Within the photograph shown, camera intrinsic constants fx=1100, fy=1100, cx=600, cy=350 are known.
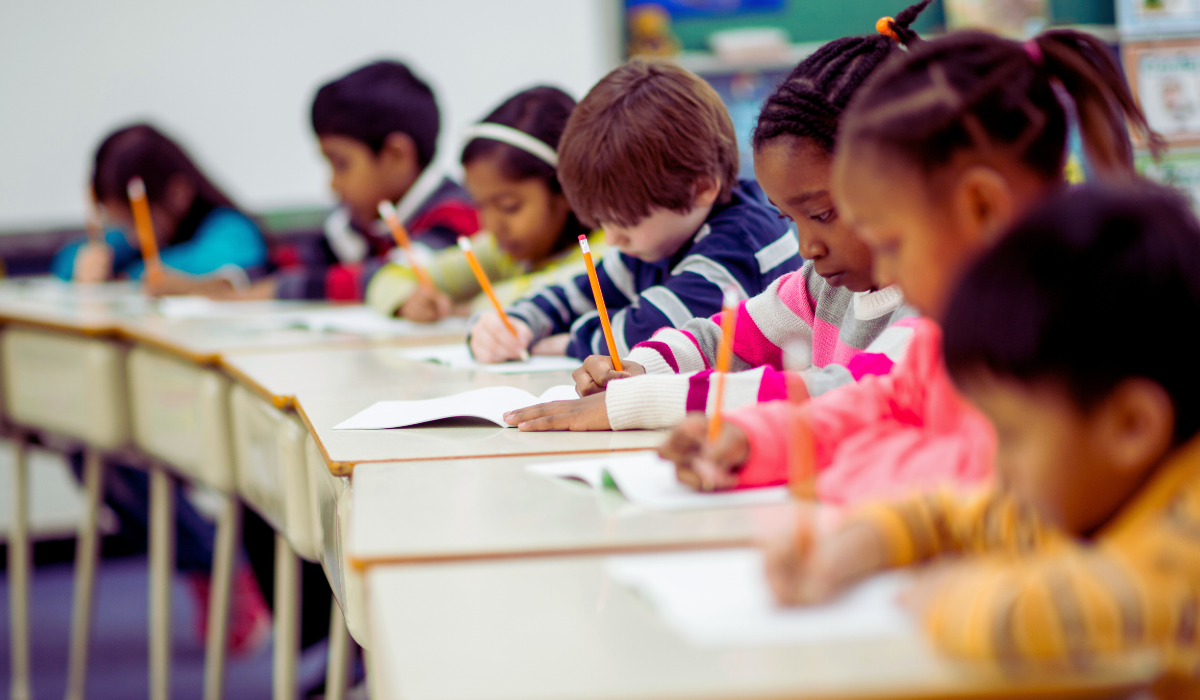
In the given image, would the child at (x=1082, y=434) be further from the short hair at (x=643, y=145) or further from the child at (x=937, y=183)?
the short hair at (x=643, y=145)

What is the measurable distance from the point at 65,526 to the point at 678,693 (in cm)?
334

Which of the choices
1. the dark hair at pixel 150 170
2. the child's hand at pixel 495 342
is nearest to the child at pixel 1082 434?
the child's hand at pixel 495 342

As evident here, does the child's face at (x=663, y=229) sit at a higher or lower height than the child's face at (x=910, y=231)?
lower

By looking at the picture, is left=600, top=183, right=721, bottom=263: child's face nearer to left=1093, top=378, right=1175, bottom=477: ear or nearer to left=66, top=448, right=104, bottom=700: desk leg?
left=1093, top=378, right=1175, bottom=477: ear

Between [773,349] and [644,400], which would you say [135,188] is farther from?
[644,400]

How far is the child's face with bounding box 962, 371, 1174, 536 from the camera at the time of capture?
49 centimetres

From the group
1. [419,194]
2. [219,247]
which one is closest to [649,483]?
[419,194]

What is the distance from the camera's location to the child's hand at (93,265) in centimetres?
313

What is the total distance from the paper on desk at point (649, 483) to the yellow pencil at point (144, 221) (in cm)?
212

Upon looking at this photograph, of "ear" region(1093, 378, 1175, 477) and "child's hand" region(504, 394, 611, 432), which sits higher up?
"ear" region(1093, 378, 1175, 477)

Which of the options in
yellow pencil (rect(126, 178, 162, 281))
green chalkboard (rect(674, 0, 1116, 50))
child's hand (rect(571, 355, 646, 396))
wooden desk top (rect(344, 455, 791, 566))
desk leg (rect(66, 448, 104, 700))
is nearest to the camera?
wooden desk top (rect(344, 455, 791, 566))

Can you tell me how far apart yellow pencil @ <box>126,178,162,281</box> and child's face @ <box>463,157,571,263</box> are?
1.16 metres

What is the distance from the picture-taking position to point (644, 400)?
99 centimetres

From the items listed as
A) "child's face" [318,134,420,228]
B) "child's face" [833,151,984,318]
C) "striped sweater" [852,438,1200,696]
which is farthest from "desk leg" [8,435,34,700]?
"striped sweater" [852,438,1200,696]
